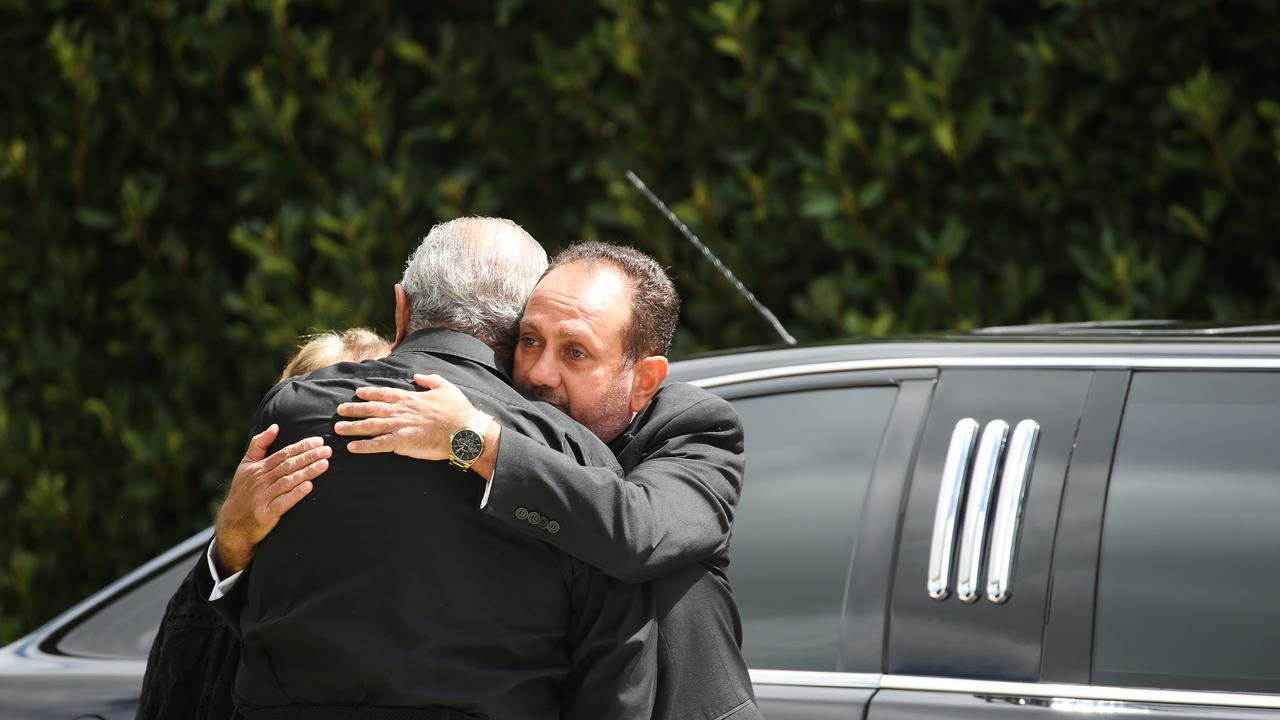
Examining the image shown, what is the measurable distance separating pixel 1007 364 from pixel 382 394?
1114mm

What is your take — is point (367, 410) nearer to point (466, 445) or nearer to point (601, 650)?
point (466, 445)

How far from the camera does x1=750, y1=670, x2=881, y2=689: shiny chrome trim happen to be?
7.25ft

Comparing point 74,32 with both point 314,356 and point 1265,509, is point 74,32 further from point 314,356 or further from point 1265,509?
point 1265,509

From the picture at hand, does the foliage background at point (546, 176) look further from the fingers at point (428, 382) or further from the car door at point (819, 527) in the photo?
the fingers at point (428, 382)

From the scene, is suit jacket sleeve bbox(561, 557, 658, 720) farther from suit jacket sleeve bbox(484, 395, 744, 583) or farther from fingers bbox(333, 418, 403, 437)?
fingers bbox(333, 418, 403, 437)

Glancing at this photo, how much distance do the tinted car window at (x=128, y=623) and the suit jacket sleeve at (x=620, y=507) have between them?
3.91 feet

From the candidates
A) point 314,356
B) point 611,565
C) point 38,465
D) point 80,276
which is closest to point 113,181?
point 80,276

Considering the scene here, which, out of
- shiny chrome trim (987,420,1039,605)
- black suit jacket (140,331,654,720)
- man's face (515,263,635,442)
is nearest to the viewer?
black suit jacket (140,331,654,720)

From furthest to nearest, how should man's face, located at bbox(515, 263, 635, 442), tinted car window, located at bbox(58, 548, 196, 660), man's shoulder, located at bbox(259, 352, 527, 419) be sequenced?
tinted car window, located at bbox(58, 548, 196, 660) < man's face, located at bbox(515, 263, 635, 442) < man's shoulder, located at bbox(259, 352, 527, 419)

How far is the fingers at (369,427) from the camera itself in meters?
1.71

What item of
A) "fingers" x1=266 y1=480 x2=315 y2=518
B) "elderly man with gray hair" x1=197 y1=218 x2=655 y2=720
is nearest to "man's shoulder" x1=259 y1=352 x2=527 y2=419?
"elderly man with gray hair" x1=197 y1=218 x2=655 y2=720

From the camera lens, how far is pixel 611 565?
5.72 feet

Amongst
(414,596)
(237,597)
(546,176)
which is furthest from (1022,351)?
(546,176)

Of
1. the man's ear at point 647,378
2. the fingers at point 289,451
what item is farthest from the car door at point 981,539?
the fingers at point 289,451
